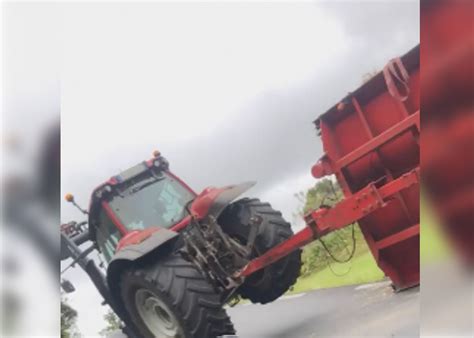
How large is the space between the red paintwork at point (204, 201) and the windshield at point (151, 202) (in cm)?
15

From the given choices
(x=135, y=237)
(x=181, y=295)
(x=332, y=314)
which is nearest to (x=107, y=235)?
(x=135, y=237)

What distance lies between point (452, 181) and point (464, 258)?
121 mm

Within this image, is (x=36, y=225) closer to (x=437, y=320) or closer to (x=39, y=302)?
(x=39, y=302)

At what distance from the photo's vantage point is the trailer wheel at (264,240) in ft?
8.63

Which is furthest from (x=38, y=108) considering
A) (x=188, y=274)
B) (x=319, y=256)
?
(x=319, y=256)

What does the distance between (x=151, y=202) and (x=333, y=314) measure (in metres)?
1.13

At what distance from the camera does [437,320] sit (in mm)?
767

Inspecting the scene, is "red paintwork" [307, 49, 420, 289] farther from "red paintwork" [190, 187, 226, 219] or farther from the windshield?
the windshield

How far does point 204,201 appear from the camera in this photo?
2398 mm

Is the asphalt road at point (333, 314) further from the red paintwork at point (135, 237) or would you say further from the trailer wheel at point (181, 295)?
the red paintwork at point (135, 237)

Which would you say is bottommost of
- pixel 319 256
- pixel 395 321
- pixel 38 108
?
pixel 395 321

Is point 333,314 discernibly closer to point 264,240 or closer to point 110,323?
point 264,240

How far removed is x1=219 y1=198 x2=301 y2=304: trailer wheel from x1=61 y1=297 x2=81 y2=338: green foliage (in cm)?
113

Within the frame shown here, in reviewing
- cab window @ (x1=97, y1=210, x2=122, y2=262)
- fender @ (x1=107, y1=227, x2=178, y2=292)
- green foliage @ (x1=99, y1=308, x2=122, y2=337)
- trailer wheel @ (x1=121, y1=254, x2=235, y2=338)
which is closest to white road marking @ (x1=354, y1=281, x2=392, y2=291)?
trailer wheel @ (x1=121, y1=254, x2=235, y2=338)
